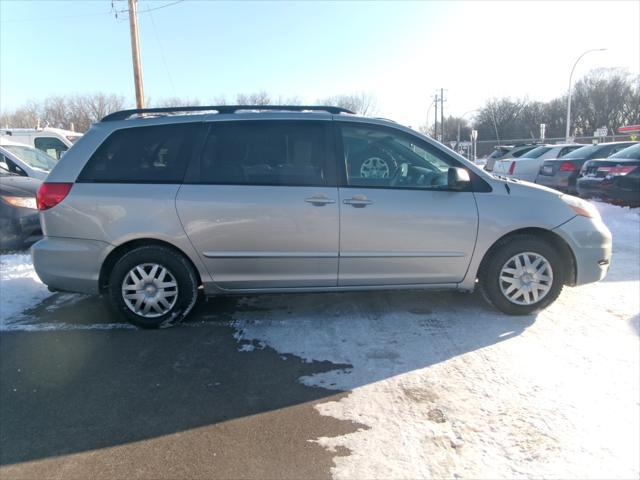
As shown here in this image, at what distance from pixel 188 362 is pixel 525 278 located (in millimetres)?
3018

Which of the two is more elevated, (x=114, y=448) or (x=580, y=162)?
(x=580, y=162)

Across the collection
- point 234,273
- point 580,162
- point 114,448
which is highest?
point 580,162

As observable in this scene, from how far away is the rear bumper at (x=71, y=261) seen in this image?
13.2 ft

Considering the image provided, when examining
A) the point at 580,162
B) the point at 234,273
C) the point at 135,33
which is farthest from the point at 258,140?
the point at 135,33

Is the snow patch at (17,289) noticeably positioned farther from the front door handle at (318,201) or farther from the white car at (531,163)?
the white car at (531,163)

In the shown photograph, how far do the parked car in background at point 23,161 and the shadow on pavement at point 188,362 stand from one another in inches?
188

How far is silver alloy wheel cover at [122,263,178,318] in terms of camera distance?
406 cm

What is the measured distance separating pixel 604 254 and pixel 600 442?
229cm

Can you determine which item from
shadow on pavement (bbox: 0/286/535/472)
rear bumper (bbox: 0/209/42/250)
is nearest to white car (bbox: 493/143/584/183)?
shadow on pavement (bbox: 0/286/535/472)

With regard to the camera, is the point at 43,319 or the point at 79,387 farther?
the point at 43,319

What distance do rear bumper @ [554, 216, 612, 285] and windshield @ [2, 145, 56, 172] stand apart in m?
9.11

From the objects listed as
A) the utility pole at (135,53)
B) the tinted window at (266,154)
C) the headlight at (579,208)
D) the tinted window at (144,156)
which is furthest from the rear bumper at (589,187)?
the utility pole at (135,53)

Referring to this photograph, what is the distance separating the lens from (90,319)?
14.6 feet

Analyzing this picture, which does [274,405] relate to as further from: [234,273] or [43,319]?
[43,319]
